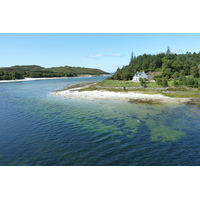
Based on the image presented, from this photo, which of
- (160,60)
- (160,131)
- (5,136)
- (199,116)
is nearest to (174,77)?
(160,60)

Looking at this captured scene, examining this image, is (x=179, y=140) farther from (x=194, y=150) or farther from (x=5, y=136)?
(x=5, y=136)

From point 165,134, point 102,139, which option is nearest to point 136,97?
point 165,134

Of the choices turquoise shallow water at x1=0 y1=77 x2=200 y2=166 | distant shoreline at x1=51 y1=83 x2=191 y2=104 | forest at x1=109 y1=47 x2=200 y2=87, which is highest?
forest at x1=109 y1=47 x2=200 y2=87

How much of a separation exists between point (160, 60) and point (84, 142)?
101m

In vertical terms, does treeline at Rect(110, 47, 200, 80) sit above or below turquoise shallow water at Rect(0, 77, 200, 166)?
above

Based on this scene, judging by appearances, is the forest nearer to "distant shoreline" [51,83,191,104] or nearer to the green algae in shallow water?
"distant shoreline" [51,83,191,104]

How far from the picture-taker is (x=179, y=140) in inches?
677

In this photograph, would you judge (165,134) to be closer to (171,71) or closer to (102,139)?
(102,139)

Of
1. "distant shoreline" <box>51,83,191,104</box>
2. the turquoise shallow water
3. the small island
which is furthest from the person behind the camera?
the small island

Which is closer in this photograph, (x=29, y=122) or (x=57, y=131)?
(x=57, y=131)

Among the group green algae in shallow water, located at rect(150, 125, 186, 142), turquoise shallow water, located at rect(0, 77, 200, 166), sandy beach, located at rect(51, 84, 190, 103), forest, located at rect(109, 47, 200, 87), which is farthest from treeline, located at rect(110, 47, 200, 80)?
green algae in shallow water, located at rect(150, 125, 186, 142)

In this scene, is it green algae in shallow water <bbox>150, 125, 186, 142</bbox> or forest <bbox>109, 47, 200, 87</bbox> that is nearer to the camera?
green algae in shallow water <bbox>150, 125, 186, 142</bbox>

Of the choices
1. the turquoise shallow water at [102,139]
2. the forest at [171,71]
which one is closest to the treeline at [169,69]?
the forest at [171,71]

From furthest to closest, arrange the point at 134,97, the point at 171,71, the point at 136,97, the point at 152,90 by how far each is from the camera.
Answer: the point at 171,71, the point at 152,90, the point at 134,97, the point at 136,97
